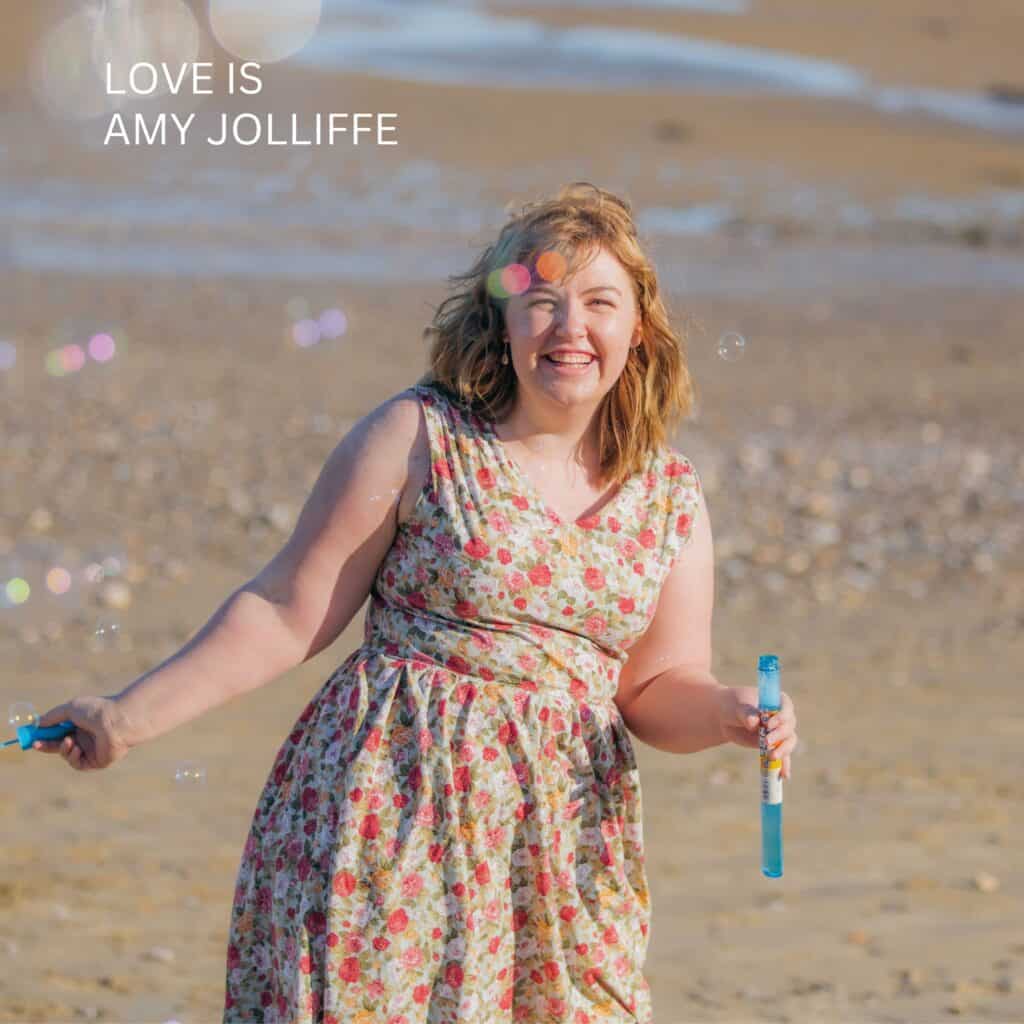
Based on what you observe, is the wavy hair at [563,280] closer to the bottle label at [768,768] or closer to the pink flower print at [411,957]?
the bottle label at [768,768]

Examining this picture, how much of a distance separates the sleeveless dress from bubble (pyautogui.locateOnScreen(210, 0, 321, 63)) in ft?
92.2

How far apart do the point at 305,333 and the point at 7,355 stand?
2137 mm

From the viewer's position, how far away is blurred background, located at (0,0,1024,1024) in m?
4.79

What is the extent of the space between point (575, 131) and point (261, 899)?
949 inches

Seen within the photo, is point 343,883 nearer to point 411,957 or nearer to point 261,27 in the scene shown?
point 411,957

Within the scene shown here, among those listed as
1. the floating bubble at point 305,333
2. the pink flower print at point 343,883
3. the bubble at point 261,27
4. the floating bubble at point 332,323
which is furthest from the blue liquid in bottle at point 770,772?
the bubble at point 261,27

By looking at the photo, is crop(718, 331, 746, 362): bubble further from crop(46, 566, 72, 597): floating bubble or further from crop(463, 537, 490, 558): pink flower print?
crop(46, 566, 72, 597): floating bubble

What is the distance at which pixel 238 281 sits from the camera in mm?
14938

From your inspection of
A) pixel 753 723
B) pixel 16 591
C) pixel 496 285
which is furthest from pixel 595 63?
pixel 753 723

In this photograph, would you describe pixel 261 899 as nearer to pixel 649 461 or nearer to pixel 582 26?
pixel 649 461

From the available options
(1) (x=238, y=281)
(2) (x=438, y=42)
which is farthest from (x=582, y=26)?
(1) (x=238, y=281)

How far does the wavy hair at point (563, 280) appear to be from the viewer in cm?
289

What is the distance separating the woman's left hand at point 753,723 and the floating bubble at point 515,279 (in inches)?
27.5

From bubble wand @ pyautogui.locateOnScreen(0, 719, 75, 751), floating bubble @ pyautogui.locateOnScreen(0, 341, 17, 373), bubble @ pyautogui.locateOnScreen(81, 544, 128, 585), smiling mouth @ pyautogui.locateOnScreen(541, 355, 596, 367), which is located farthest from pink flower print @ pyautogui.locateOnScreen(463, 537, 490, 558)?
floating bubble @ pyautogui.locateOnScreen(0, 341, 17, 373)
